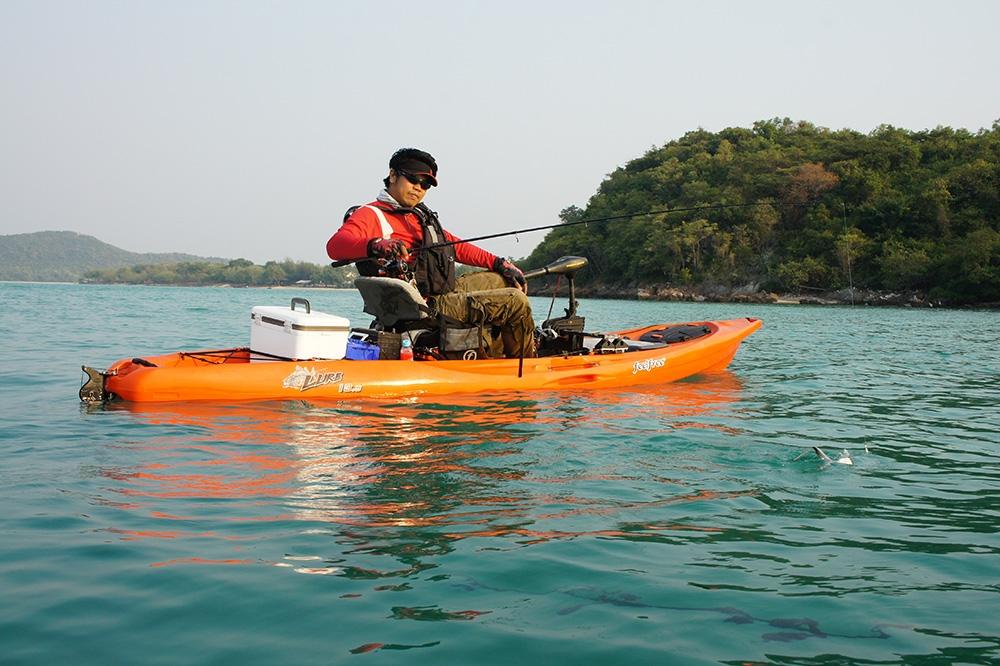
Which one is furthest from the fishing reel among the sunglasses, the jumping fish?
the jumping fish

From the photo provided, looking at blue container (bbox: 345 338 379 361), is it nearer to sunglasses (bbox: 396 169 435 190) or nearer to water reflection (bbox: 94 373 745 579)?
water reflection (bbox: 94 373 745 579)

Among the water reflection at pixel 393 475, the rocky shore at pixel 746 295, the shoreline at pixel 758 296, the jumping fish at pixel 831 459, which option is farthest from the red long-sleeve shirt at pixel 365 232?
the rocky shore at pixel 746 295

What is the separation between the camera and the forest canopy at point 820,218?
59.1 meters

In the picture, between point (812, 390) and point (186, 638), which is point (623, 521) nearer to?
point (186, 638)

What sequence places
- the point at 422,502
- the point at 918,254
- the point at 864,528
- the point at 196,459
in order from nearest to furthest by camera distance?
the point at 864,528 → the point at 422,502 → the point at 196,459 → the point at 918,254

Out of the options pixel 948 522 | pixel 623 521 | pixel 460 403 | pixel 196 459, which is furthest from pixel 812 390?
pixel 196 459

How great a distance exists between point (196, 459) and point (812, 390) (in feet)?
22.9

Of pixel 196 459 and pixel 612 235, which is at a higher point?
pixel 612 235

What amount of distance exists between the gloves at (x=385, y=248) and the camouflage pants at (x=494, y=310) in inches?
28.3

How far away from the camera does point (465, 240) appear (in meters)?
8.05

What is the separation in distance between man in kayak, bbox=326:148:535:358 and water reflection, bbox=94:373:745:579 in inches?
47.0

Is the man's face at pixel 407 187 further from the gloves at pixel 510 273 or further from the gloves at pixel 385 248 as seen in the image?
the gloves at pixel 510 273

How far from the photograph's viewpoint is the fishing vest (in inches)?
307

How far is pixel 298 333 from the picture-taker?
721 cm
